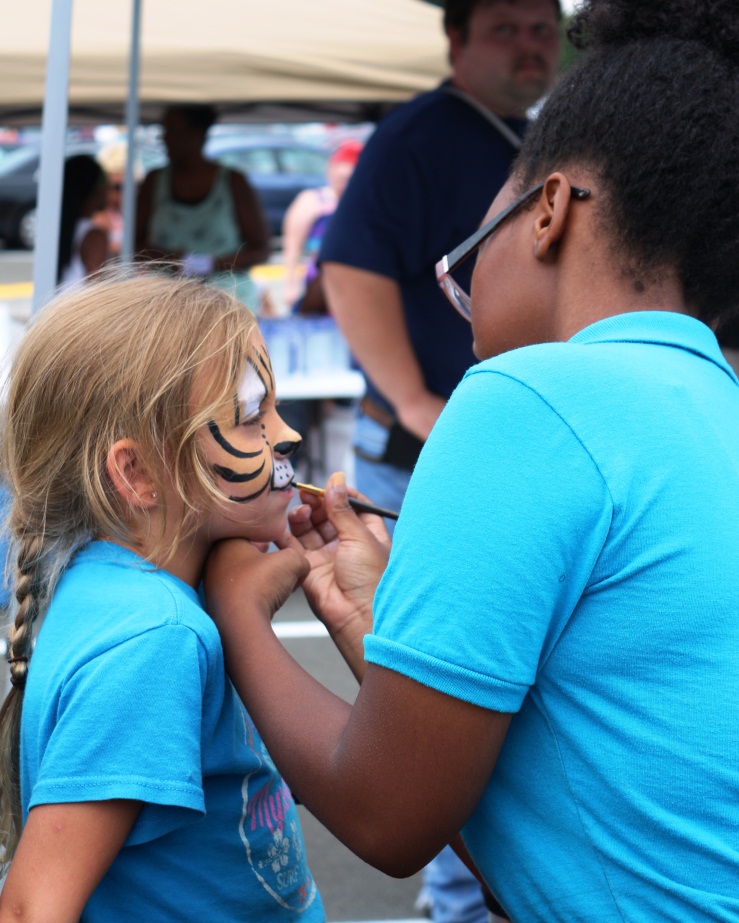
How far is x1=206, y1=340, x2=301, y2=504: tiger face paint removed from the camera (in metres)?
1.36

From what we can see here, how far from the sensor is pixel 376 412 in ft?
9.61

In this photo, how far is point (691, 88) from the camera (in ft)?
3.47

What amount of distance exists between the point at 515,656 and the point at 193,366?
1.98ft

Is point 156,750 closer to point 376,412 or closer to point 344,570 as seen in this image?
point 344,570

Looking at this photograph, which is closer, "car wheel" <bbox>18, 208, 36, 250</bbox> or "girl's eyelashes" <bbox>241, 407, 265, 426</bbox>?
"girl's eyelashes" <bbox>241, 407, 265, 426</bbox>

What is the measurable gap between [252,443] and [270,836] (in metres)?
0.48

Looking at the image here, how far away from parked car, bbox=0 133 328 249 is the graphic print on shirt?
12.8 metres

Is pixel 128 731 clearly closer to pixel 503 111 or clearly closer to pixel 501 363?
pixel 501 363

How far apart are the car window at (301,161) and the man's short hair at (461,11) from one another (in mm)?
12175

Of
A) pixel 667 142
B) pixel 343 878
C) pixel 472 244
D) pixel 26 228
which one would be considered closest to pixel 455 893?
pixel 343 878

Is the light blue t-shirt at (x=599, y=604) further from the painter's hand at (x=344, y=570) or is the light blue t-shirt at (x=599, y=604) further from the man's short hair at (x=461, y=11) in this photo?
the man's short hair at (x=461, y=11)

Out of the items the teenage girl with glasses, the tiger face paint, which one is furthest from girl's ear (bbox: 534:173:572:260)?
the tiger face paint

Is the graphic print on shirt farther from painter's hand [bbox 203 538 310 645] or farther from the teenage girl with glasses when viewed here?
the teenage girl with glasses

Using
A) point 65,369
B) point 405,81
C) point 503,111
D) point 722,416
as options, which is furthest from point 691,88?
point 405,81
